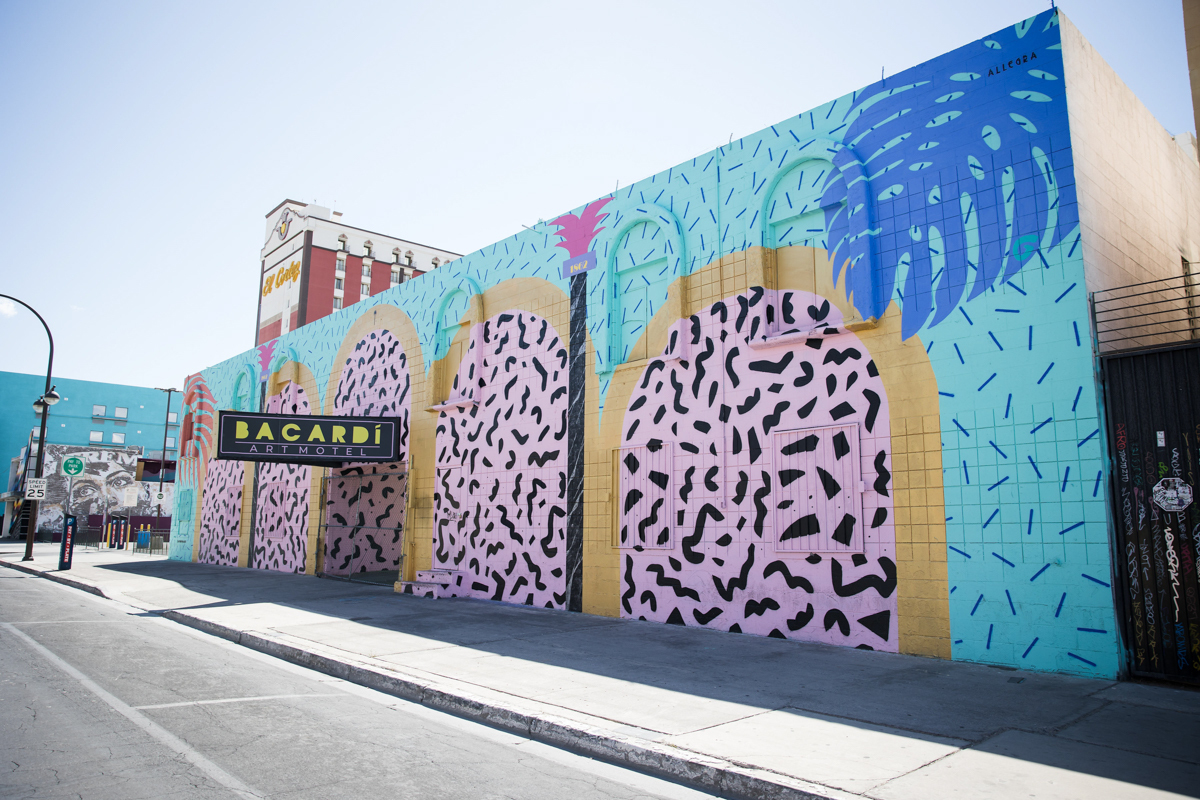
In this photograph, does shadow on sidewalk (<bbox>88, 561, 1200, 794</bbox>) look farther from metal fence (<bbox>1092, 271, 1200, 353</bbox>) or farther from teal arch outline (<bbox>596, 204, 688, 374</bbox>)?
teal arch outline (<bbox>596, 204, 688, 374</bbox>)

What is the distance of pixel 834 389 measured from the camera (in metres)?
10.1

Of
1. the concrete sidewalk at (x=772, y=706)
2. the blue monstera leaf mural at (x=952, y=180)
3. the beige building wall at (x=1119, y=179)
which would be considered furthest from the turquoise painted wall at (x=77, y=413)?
the beige building wall at (x=1119, y=179)

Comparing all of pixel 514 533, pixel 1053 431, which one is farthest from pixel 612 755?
pixel 514 533

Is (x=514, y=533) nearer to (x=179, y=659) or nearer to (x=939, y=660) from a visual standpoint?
(x=179, y=659)

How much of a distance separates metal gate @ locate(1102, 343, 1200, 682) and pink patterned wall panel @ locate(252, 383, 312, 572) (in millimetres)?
19289

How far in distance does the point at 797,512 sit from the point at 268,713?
6.79m

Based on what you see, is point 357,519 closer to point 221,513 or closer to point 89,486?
point 221,513

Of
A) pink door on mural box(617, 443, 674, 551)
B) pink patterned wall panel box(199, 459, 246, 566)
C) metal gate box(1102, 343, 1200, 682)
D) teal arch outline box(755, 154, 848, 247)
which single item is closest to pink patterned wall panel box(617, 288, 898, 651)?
pink door on mural box(617, 443, 674, 551)

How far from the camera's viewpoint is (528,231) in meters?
15.5

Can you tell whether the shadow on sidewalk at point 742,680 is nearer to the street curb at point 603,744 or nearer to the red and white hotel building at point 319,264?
the street curb at point 603,744

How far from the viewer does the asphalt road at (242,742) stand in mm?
4668

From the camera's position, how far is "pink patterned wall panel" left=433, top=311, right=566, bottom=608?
1402 centimetres

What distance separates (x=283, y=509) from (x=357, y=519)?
129 inches

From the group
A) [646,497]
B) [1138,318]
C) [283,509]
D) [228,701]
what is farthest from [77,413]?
Result: [1138,318]
